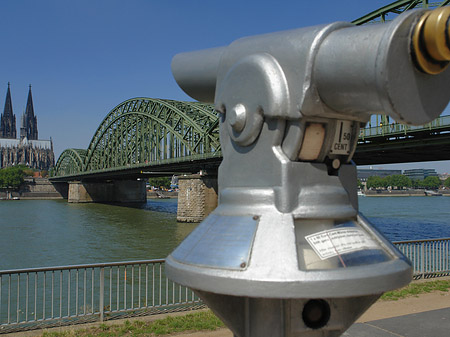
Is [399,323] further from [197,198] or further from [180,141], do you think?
[180,141]

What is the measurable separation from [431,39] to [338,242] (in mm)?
831

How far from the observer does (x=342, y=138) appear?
6.57ft

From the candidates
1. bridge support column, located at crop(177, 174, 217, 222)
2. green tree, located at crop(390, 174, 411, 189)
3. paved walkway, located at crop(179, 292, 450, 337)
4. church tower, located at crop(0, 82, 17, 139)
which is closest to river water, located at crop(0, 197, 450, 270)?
bridge support column, located at crop(177, 174, 217, 222)

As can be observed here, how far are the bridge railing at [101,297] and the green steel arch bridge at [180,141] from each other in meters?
14.1

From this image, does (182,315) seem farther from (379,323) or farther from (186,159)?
(186,159)

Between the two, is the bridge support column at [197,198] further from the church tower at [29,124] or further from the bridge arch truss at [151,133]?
the church tower at [29,124]

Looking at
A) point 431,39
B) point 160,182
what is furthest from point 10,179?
point 431,39

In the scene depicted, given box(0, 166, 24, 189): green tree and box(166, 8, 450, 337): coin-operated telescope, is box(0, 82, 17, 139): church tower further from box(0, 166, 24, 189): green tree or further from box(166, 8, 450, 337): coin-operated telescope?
box(166, 8, 450, 337): coin-operated telescope

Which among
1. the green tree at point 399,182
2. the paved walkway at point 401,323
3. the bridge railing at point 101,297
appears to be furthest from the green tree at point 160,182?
the paved walkway at point 401,323

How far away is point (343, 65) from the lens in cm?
169

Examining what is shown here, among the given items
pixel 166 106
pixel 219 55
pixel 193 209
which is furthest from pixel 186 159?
pixel 219 55

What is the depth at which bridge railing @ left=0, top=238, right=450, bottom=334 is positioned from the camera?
6664 millimetres

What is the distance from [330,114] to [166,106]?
54.6 meters

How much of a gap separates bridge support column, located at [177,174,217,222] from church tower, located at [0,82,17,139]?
145m
